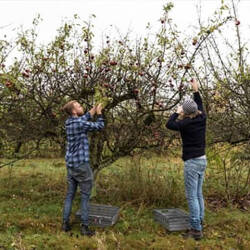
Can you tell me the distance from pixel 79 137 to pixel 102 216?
4.02 ft

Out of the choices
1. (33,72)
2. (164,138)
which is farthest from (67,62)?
(164,138)

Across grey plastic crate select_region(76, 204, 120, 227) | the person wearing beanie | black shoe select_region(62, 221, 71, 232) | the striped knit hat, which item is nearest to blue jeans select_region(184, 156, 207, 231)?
the person wearing beanie

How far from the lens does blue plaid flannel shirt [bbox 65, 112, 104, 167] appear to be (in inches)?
191

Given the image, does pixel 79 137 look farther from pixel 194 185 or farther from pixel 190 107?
pixel 194 185

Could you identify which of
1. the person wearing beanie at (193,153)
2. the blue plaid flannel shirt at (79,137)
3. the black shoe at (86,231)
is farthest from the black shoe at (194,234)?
the blue plaid flannel shirt at (79,137)

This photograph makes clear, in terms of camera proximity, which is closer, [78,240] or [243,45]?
[78,240]

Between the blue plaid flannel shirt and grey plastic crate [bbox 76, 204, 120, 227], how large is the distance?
897 millimetres

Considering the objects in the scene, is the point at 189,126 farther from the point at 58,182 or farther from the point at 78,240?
the point at 58,182

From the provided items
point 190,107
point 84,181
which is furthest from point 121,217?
point 190,107

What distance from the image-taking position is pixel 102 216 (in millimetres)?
5207

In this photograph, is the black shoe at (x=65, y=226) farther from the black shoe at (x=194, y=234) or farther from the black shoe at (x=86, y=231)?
the black shoe at (x=194, y=234)

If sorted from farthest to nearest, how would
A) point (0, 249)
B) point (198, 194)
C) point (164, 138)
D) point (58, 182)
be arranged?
point (58, 182), point (164, 138), point (198, 194), point (0, 249)

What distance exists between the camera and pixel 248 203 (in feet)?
22.6

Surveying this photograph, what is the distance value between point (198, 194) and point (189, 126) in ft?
3.24
